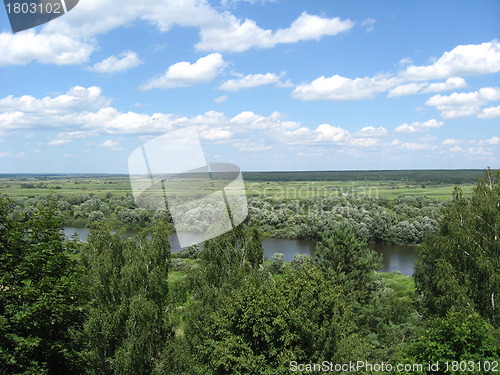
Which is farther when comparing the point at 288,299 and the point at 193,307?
the point at 193,307

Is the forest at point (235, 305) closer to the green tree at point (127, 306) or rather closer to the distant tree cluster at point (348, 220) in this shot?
the green tree at point (127, 306)

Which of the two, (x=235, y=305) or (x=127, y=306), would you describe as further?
(x=127, y=306)

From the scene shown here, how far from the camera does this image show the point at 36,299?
1169 centimetres

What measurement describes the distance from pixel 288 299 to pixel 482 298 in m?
9.35

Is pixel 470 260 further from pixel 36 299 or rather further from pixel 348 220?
pixel 348 220

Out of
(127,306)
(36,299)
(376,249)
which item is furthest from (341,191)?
(36,299)

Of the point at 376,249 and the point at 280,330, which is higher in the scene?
the point at 280,330

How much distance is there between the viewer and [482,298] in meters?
16.0

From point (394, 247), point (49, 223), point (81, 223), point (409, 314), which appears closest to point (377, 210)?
point (394, 247)

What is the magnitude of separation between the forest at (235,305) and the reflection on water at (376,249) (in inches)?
965

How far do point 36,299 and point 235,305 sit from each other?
6.05 m

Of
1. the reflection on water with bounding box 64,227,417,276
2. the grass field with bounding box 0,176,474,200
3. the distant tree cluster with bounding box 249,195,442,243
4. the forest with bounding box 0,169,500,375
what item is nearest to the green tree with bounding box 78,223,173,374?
the forest with bounding box 0,169,500,375

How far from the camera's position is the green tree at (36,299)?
426 inches

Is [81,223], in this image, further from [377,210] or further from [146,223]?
[377,210]
